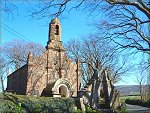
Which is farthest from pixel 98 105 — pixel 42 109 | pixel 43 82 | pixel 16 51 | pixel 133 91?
pixel 133 91

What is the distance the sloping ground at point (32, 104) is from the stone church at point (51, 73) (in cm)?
1579

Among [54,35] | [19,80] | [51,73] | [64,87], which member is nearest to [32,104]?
[64,87]

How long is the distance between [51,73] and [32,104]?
→ 2476 cm

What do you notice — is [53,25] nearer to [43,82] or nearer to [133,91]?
[43,82]

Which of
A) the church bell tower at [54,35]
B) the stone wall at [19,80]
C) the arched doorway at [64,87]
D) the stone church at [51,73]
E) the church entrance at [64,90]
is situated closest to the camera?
the arched doorway at [64,87]

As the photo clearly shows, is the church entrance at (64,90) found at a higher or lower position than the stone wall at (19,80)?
lower

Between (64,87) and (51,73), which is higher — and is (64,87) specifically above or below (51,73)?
below

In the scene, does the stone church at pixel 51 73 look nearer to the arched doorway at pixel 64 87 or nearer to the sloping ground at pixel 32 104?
the arched doorway at pixel 64 87

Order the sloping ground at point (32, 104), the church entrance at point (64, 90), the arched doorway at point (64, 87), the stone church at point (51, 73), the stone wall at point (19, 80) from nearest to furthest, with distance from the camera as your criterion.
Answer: the sloping ground at point (32, 104) → the arched doorway at point (64, 87) → the church entrance at point (64, 90) → the stone church at point (51, 73) → the stone wall at point (19, 80)

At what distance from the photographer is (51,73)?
40.1 m

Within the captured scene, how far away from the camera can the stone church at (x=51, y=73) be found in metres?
36.7

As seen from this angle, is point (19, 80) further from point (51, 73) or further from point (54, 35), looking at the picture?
point (54, 35)

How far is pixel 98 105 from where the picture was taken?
24312 mm

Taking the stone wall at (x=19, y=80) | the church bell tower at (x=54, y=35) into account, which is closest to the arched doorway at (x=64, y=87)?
the stone wall at (x=19, y=80)
